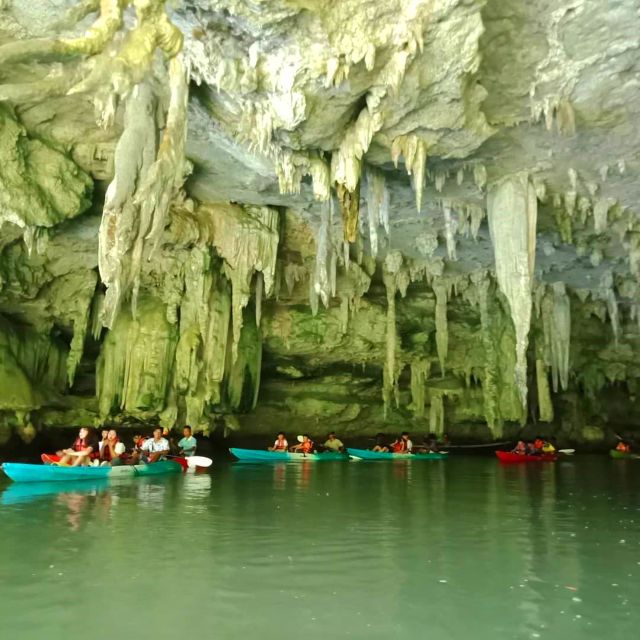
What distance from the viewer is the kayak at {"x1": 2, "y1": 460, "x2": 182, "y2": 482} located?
10.5 meters

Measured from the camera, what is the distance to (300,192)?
10695 millimetres

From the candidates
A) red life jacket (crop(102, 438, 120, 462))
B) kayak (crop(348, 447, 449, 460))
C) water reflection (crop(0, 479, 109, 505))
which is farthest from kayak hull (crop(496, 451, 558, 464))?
water reflection (crop(0, 479, 109, 505))

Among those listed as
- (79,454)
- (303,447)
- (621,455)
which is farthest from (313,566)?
(621,455)

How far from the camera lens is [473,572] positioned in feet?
16.7

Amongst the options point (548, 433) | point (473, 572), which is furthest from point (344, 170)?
point (548, 433)

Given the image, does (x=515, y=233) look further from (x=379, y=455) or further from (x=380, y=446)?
(x=380, y=446)

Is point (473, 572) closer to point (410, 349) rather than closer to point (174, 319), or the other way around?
point (174, 319)

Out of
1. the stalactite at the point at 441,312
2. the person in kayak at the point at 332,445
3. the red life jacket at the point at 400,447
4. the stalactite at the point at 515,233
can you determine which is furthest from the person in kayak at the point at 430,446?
the stalactite at the point at 515,233

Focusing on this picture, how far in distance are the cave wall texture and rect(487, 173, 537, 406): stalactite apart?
0.11ft

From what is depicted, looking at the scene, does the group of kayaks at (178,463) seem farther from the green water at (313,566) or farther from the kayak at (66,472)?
the green water at (313,566)

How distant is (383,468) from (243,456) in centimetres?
436

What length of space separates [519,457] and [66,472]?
560 inches

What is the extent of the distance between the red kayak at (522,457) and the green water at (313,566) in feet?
33.6

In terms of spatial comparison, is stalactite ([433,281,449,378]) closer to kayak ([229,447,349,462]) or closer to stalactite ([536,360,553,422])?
stalactite ([536,360,553,422])
